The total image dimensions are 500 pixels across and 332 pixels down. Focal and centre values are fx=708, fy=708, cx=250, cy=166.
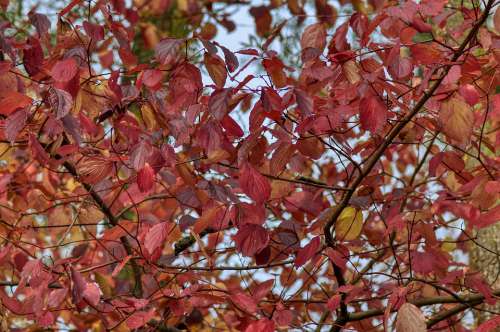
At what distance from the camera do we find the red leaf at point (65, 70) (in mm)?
1859

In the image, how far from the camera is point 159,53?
67.4 inches

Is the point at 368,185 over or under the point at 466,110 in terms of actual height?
over

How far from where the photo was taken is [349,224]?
7.14ft

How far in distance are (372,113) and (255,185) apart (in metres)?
0.34

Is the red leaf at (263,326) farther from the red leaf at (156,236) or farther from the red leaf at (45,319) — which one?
the red leaf at (45,319)

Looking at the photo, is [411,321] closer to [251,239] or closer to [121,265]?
[251,239]

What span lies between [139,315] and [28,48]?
88 centimetres

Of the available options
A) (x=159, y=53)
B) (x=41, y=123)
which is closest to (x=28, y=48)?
(x=41, y=123)

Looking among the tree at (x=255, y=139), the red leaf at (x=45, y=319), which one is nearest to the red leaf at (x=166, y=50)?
the tree at (x=255, y=139)

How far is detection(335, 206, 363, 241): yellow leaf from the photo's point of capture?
218 cm

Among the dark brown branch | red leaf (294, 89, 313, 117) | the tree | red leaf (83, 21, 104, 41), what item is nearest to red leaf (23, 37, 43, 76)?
the tree

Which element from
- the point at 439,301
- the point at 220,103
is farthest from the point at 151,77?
the point at 439,301

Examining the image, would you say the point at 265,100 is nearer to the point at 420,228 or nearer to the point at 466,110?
the point at 466,110

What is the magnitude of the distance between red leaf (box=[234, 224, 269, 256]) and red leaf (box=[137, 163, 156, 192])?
0.28m
